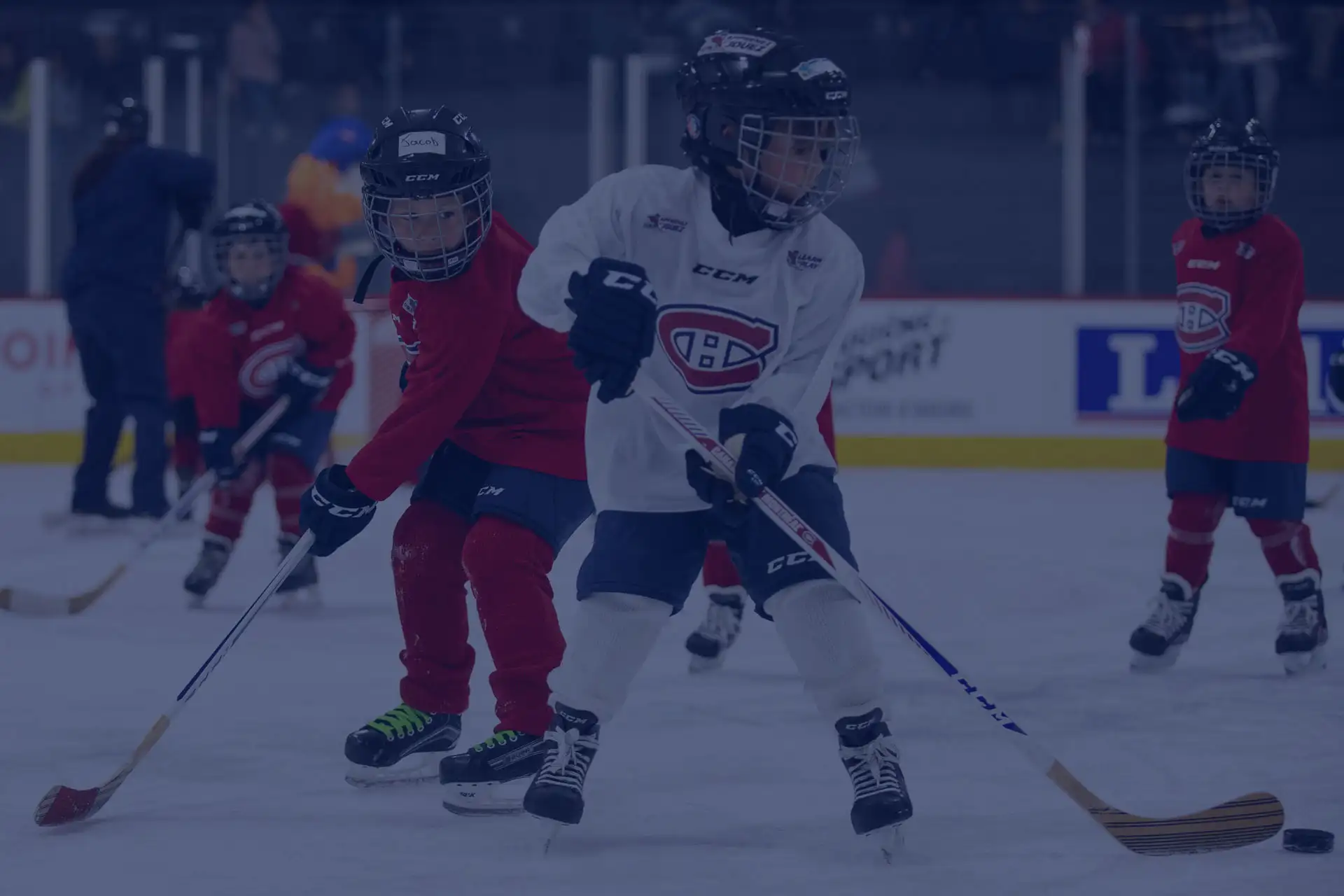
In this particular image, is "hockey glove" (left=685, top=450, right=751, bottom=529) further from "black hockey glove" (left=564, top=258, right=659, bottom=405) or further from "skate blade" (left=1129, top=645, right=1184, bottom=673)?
"skate blade" (left=1129, top=645, right=1184, bottom=673)

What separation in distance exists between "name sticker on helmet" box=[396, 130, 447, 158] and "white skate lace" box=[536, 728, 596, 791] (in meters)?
0.85

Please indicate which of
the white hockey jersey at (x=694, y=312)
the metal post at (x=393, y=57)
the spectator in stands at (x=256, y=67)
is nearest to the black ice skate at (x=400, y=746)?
the white hockey jersey at (x=694, y=312)

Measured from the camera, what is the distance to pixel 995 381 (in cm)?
748

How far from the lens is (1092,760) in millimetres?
2939

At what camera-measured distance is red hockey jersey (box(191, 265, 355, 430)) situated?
4.34 meters

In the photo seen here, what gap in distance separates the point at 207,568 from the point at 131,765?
187 cm

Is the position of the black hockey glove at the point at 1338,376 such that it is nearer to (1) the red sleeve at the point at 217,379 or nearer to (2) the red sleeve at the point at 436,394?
(1) the red sleeve at the point at 217,379

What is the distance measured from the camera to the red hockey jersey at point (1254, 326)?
3.59 metres

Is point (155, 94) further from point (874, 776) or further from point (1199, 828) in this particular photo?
point (1199, 828)

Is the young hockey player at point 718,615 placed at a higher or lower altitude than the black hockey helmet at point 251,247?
lower

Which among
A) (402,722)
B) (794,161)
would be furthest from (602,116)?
(794,161)

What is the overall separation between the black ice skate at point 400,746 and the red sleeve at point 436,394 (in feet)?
1.27

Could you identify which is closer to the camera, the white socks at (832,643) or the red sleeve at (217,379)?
the white socks at (832,643)

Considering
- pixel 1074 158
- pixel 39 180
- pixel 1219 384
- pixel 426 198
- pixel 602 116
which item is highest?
pixel 602 116
